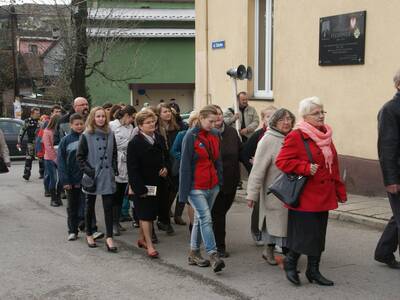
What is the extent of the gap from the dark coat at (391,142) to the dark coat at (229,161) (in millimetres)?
1761

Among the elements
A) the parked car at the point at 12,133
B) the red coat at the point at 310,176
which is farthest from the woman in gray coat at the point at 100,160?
the parked car at the point at 12,133

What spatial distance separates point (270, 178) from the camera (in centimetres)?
580

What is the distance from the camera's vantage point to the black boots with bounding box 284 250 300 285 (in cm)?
534

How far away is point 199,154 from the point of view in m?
5.91

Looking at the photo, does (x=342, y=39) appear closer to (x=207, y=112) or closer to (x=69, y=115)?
(x=69, y=115)

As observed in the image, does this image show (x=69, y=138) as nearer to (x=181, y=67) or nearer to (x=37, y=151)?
(x=37, y=151)

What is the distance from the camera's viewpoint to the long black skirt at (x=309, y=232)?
5.16 m

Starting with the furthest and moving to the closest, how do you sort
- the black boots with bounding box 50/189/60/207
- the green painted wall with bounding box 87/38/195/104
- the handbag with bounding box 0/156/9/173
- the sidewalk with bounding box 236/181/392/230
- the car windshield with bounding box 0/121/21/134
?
1. the green painted wall with bounding box 87/38/195/104
2. the car windshield with bounding box 0/121/21/134
3. the black boots with bounding box 50/189/60/207
4. the handbag with bounding box 0/156/9/173
5. the sidewalk with bounding box 236/181/392/230

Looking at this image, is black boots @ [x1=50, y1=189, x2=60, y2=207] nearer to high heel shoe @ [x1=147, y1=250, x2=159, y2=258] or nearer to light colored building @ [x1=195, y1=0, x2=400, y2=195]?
high heel shoe @ [x1=147, y1=250, x2=159, y2=258]

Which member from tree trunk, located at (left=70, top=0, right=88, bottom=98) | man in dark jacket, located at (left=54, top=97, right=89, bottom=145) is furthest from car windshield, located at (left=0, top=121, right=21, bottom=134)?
man in dark jacket, located at (left=54, top=97, right=89, bottom=145)

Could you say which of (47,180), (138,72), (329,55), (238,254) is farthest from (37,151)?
(138,72)

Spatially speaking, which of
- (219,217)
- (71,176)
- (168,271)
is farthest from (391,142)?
Answer: (71,176)

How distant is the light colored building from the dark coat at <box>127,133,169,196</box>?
4.47m

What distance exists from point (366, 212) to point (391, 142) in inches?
132
